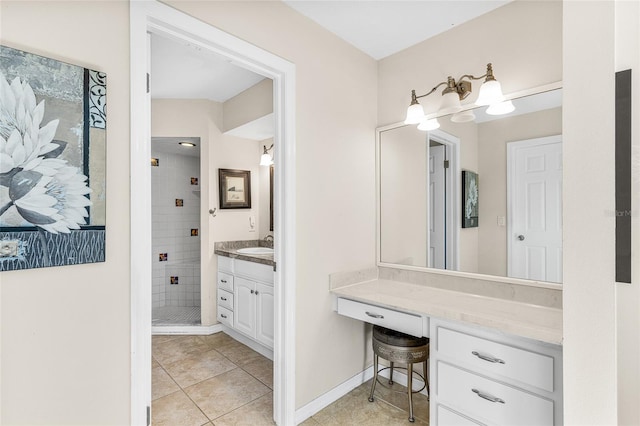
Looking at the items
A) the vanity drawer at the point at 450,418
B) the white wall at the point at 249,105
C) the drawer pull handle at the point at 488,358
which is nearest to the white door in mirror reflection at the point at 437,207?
the drawer pull handle at the point at 488,358

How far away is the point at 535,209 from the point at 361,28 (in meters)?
1.55

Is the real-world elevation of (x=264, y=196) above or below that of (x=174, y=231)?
above

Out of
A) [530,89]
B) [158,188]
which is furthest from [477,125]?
[158,188]

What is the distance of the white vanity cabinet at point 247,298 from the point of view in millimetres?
2662

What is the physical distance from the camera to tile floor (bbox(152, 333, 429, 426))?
1932mm

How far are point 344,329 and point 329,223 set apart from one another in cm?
78

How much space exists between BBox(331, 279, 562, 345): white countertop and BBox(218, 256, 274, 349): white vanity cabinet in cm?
80

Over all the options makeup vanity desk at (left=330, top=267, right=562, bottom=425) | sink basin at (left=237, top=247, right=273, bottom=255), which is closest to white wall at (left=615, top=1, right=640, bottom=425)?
makeup vanity desk at (left=330, top=267, right=562, bottom=425)

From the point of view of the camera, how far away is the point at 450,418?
1.60 meters

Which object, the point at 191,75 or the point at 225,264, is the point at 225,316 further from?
the point at 191,75

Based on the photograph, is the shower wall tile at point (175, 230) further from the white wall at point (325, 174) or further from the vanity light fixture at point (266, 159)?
the white wall at point (325, 174)

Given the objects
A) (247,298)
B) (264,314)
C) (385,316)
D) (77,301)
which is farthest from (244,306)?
(77,301)

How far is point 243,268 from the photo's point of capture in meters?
2.94

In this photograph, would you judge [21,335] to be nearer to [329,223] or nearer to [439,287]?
[329,223]
